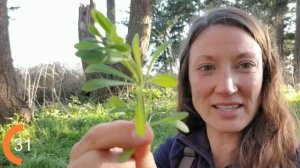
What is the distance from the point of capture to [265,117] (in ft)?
4.35

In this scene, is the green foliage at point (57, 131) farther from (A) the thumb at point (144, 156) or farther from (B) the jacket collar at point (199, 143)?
(A) the thumb at point (144, 156)

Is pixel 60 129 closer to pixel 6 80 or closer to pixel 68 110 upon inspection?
pixel 6 80

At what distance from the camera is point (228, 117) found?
3.92ft

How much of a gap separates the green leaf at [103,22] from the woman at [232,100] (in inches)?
27.9

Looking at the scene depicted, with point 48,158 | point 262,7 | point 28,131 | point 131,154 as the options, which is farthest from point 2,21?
point 262,7

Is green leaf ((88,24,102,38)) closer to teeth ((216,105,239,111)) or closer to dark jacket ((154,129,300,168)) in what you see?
teeth ((216,105,239,111))

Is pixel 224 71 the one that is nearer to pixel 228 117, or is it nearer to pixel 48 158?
pixel 228 117

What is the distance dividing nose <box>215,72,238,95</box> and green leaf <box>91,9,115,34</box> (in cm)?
72

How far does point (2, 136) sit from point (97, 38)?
3546 mm

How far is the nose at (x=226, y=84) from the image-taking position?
109 centimetres

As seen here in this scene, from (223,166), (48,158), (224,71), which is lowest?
(48,158)

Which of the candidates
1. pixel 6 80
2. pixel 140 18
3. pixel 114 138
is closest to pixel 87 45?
pixel 114 138

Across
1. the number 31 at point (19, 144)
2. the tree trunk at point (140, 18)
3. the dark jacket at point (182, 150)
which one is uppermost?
the tree trunk at point (140, 18)

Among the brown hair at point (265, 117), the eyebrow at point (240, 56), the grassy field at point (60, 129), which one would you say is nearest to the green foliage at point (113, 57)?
the eyebrow at point (240, 56)
